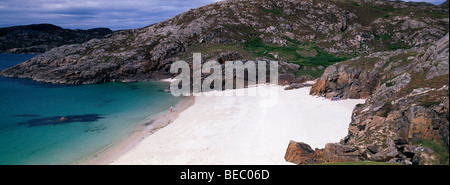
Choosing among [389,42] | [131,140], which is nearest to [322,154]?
[131,140]

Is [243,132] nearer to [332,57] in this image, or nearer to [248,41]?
[332,57]

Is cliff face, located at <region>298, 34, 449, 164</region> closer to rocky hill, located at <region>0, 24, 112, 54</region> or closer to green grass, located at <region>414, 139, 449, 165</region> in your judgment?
green grass, located at <region>414, 139, 449, 165</region>

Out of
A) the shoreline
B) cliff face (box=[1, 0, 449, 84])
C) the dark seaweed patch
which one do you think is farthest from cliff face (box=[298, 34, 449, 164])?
cliff face (box=[1, 0, 449, 84])

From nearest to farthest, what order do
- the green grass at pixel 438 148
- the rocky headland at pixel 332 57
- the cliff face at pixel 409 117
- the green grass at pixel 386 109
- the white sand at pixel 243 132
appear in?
the green grass at pixel 438 148
the cliff face at pixel 409 117
the rocky headland at pixel 332 57
the green grass at pixel 386 109
the white sand at pixel 243 132

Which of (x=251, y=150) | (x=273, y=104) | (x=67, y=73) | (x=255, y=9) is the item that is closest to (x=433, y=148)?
(x=251, y=150)

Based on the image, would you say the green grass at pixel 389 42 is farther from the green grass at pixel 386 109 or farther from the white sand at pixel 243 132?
the green grass at pixel 386 109

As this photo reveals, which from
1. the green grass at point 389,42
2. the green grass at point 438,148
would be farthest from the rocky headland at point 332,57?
the green grass at point 389,42

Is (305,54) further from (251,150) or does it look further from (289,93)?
(251,150)
